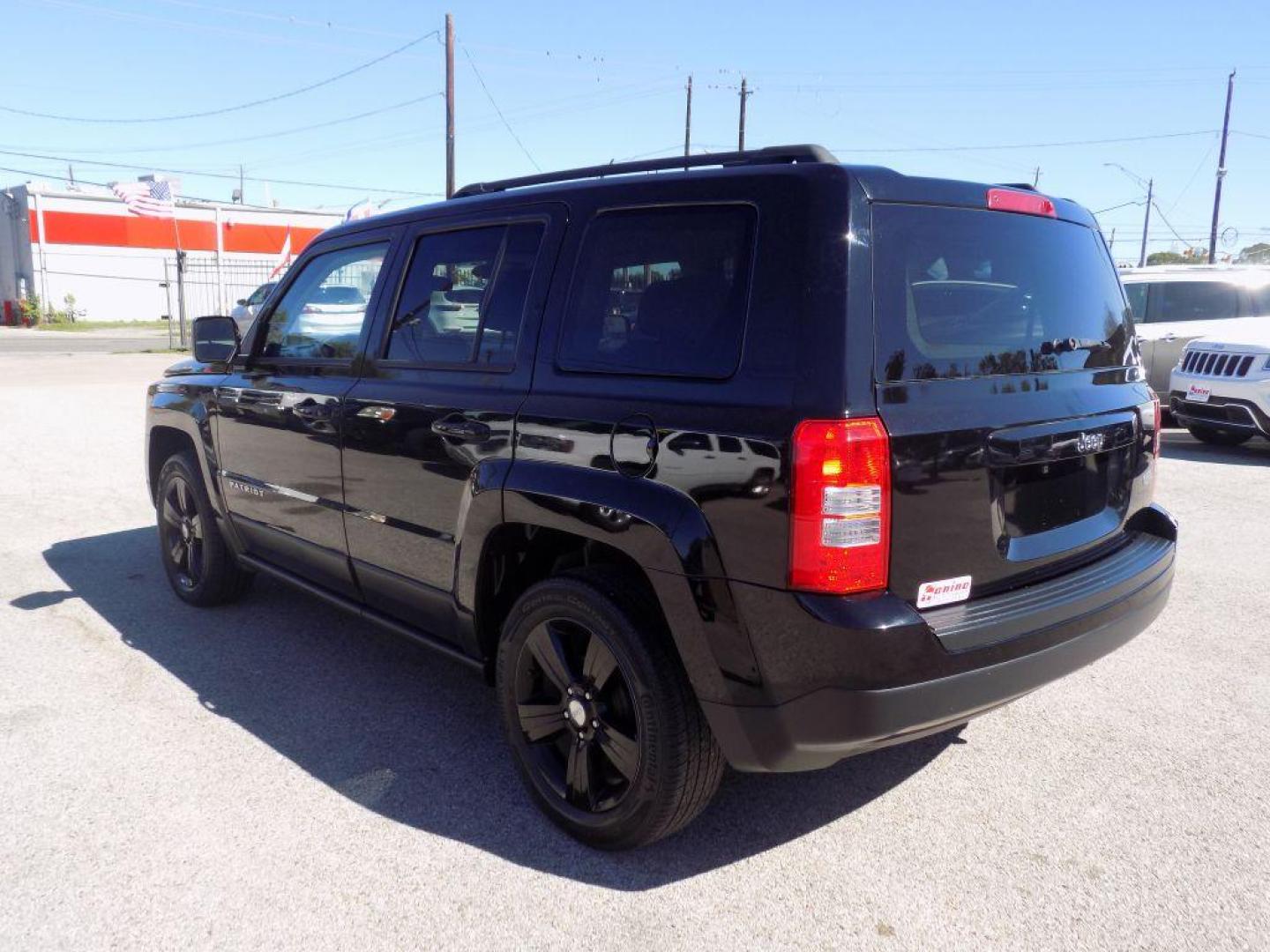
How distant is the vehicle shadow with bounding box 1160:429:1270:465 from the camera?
9.68m

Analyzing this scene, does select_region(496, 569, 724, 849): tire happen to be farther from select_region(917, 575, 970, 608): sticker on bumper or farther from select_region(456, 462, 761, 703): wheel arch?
select_region(917, 575, 970, 608): sticker on bumper

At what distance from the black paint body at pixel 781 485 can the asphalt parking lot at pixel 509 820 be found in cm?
50

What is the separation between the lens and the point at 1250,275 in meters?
11.0

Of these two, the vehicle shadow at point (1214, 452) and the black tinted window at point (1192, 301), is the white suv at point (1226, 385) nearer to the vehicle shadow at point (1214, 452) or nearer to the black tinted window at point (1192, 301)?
the vehicle shadow at point (1214, 452)

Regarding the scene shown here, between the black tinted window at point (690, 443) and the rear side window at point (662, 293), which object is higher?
the rear side window at point (662, 293)

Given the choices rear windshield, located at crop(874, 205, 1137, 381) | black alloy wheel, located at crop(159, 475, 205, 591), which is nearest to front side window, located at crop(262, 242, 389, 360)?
black alloy wheel, located at crop(159, 475, 205, 591)

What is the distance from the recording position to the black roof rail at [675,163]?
2609 millimetres

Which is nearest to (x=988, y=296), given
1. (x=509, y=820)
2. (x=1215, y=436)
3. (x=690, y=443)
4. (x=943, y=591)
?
(x=943, y=591)

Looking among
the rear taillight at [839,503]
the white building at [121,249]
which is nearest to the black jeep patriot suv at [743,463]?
the rear taillight at [839,503]

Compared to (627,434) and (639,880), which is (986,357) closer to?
(627,434)

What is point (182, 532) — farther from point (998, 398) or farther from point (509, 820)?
point (998, 398)

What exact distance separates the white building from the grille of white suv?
34.8 meters

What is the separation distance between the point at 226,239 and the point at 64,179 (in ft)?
26.3

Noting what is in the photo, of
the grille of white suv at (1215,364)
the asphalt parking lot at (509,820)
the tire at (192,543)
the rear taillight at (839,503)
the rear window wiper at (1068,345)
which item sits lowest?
the asphalt parking lot at (509,820)
